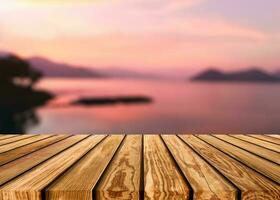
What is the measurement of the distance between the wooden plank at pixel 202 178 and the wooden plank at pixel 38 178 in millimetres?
573

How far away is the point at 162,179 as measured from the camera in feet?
4.79

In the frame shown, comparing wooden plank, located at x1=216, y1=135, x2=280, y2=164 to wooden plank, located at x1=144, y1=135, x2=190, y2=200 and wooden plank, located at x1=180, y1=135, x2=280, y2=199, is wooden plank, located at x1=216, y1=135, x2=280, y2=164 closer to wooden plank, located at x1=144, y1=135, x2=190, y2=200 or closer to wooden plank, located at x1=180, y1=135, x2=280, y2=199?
wooden plank, located at x1=180, y1=135, x2=280, y2=199

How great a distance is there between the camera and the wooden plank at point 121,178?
4.25 feet

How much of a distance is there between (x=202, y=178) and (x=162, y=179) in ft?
0.57

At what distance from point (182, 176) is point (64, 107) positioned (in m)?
48.8

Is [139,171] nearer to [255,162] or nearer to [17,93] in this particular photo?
[255,162]

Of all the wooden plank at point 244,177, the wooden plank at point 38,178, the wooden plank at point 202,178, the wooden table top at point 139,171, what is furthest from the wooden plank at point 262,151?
the wooden plank at point 38,178

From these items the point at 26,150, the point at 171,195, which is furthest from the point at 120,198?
the point at 26,150

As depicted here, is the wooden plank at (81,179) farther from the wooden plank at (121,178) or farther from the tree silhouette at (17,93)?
the tree silhouette at (17,93)

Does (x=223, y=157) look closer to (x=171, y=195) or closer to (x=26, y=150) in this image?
(x=171, y=195)

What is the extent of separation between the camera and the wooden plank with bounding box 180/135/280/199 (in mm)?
1308

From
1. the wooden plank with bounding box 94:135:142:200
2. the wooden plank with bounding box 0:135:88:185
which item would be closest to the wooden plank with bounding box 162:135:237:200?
the wooden plank with bounding box 94:135:142:200

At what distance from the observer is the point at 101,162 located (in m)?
1.85

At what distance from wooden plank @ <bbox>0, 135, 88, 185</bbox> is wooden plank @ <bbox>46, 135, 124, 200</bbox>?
0.73ft
